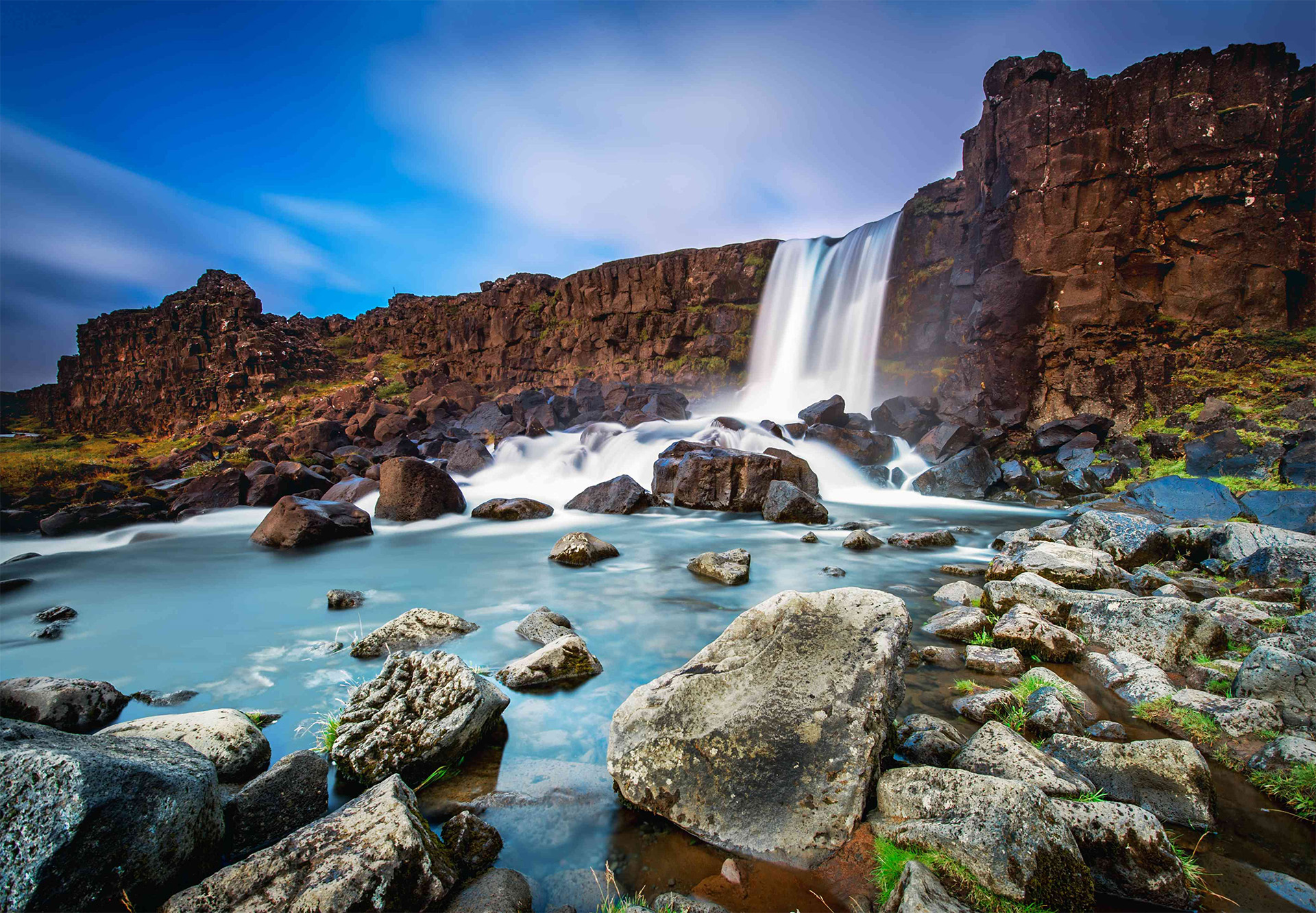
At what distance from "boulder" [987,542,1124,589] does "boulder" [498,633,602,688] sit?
17.2 ft

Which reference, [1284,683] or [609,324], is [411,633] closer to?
[1284,683]

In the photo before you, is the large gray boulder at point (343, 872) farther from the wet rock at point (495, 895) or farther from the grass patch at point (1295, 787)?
the grass patch at point (1295, 787)

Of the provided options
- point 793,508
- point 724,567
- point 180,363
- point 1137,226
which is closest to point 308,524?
point 724,567

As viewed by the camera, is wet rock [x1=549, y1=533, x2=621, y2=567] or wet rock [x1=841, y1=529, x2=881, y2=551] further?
wet rock [x1=841, y1=529, x2=881, y2=551]

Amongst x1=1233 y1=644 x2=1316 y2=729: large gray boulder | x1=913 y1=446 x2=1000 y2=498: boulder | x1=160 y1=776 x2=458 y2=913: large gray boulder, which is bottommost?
x1=160 y1=776 x2=458 y2=913: large gray boulder

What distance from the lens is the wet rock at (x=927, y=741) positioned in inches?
136

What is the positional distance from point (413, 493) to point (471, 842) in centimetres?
1276

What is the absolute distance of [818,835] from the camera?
9.23ft

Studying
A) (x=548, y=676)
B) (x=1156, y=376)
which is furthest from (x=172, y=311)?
(x=1156, y=376)

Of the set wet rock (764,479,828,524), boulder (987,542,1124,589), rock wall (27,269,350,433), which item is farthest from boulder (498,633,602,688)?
rock wall (27,269,350,433)

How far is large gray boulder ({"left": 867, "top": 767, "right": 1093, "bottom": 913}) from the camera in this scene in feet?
7.77

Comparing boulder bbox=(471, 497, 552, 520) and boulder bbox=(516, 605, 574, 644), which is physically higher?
boulder bbox=(471, 497, 552, 520)

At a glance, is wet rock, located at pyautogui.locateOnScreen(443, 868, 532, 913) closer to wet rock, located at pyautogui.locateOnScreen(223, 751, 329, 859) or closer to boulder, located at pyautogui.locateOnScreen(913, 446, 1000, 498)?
wet rock, located at pyautogui.locateOnScreen(223, 751, 329, 859)

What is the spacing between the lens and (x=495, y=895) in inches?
99.3
